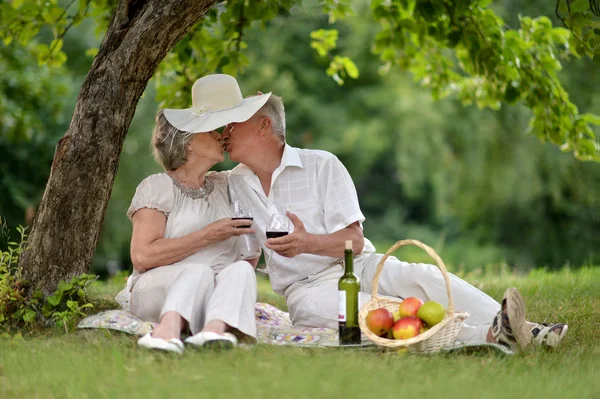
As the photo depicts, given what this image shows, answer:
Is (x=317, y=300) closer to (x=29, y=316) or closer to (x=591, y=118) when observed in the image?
(x=29, y=316)

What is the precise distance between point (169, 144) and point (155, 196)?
327 mm

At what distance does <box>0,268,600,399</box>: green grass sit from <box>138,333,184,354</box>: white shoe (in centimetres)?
4

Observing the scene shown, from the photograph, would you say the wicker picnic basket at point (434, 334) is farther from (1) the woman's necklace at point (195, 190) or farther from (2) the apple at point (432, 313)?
(1) the woman's necklace at point (195, 190)

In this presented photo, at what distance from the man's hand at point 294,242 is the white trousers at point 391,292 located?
38 centimetres

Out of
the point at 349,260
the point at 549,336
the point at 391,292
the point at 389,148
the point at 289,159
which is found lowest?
the point at 549,336

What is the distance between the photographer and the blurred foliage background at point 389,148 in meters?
13.5

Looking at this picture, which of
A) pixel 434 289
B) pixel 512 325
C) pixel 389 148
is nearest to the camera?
pixel 512 325

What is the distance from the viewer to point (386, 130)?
1906 centimetres

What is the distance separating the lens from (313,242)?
14.3 ft

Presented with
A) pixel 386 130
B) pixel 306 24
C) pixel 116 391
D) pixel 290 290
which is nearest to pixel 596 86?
pixel 386 130

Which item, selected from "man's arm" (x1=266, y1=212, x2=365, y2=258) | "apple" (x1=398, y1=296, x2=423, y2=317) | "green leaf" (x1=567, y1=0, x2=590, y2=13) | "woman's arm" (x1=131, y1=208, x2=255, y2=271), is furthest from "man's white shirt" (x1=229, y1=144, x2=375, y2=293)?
"green leaf" (x1=567, y1=0, x2=590, y2=13)

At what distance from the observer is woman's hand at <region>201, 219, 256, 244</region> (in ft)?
13.9

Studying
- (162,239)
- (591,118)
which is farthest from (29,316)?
(591,118)

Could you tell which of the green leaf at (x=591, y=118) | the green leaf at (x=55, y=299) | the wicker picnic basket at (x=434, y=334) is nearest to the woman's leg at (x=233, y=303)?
the wicker picnic basket at (x=434, y=334)
